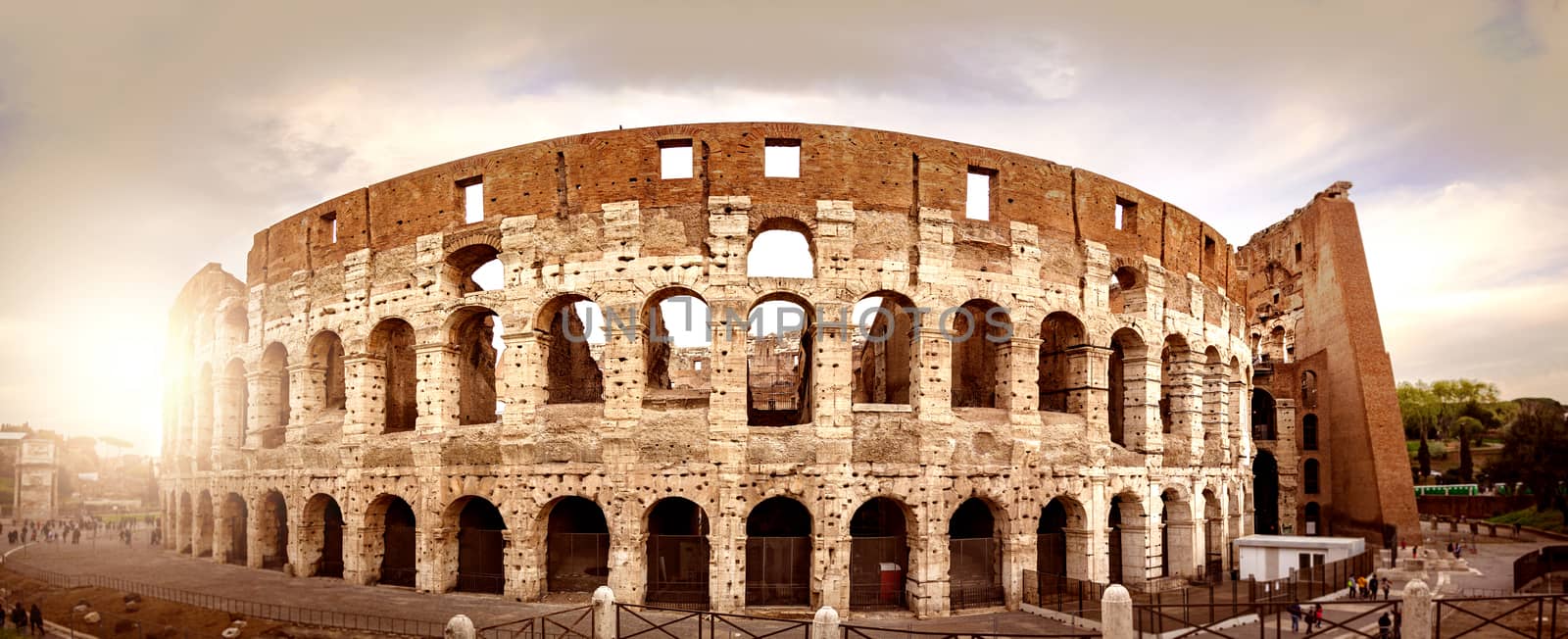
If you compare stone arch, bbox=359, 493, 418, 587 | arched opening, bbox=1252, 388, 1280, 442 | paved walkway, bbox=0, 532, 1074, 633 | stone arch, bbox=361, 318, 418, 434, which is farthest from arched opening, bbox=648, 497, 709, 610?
arched opening, bbox=1252, 388, 1280, 442

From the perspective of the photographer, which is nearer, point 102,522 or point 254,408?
point 254,408

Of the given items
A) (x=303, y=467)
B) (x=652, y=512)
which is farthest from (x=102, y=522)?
(x=652, y=512)

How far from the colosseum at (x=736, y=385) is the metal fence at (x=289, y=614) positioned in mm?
2470

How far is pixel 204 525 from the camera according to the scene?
2653 centimetres

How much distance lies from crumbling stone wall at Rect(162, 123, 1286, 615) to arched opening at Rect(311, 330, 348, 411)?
160 millimetres

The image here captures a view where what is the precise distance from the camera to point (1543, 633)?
49.6 ft

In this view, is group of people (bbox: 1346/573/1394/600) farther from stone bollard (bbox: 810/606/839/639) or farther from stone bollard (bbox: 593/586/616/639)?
stone bollard (bbox: 593/586/616/639)

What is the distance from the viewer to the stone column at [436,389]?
1906 cm

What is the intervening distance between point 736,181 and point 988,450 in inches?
291

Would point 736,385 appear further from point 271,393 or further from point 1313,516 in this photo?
point 1313,516

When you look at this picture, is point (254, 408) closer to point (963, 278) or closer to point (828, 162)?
point (828, 162)

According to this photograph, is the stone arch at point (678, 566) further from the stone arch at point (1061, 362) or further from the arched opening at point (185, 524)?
the arched opening at point (185, 524)

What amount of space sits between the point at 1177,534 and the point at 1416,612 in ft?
33.6

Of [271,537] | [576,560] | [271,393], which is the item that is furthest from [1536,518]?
[271,393]
